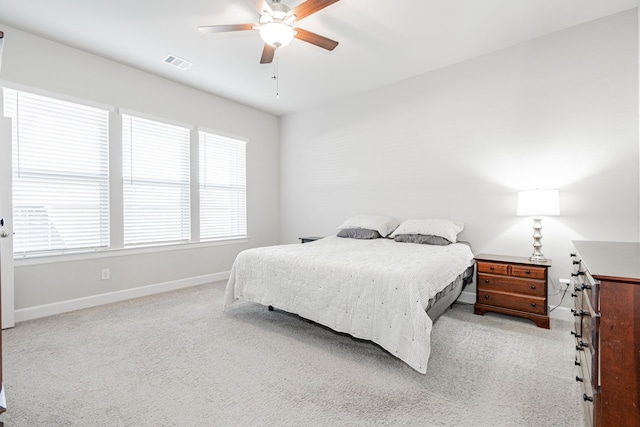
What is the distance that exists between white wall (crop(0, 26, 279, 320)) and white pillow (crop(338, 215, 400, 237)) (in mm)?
1944

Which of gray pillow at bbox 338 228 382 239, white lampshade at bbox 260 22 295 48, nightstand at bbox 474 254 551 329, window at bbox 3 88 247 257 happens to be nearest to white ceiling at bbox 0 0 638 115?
white lampshade at bbox 260 22 295 48

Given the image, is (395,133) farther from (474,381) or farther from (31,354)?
(31,354)

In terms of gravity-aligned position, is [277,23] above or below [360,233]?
above

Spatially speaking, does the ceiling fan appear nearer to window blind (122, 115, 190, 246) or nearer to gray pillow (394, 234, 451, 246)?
window blind (122, 115, 190, 246)

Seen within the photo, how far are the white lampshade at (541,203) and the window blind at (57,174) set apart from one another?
446 cm

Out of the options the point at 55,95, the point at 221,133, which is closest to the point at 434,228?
the point at 221,133

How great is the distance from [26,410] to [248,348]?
125 centimetres

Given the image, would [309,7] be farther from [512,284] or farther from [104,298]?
[104,298]

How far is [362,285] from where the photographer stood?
215 centimetres

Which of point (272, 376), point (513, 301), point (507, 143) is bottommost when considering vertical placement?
point (272, 376)

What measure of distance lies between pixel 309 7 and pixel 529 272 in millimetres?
2940

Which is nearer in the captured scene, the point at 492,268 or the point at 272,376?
the point at 272,376

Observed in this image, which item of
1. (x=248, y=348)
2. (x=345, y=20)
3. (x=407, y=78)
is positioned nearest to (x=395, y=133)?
(x=407, y=78)

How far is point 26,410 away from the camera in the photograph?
64.6 inches
